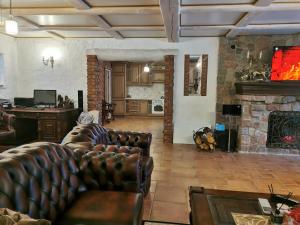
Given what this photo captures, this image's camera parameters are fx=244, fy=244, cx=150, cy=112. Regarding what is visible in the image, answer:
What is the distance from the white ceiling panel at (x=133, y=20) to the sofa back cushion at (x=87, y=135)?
199cm

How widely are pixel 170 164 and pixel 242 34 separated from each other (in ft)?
10.9

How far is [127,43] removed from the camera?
5.94m

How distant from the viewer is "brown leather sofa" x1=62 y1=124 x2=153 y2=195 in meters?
2.61

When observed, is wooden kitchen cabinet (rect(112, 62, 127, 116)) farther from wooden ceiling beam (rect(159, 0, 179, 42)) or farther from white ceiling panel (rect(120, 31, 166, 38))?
wooden ceiling beam (rect(159, 0, 179, 42))

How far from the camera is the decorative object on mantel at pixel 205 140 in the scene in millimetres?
5281

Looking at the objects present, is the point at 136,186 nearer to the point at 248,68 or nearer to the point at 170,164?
the point at 170,164

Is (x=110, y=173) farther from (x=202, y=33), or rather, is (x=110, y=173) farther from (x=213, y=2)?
(x=202, y=33)

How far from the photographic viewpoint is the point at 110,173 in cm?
228

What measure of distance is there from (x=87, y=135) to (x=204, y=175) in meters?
1.99

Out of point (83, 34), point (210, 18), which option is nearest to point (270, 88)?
point (210, 18)

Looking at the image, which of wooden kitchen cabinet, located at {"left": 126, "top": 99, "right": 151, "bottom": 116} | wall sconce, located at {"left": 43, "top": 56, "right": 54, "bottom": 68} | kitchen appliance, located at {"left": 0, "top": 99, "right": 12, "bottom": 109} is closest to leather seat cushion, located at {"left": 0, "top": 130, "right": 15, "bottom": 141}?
kitchen appliance, located at {"left": 0, "top": 99, "right": 12, "bottom": 109}

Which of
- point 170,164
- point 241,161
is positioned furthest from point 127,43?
point 241,161

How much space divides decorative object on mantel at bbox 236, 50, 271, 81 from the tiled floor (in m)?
1.70

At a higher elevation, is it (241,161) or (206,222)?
(206,222)
